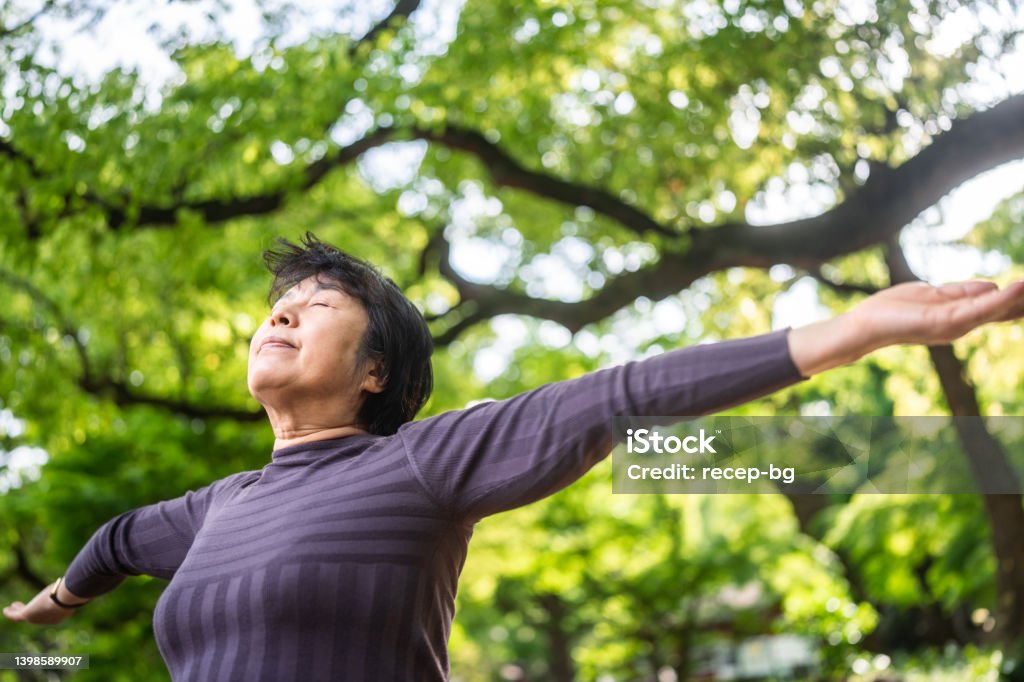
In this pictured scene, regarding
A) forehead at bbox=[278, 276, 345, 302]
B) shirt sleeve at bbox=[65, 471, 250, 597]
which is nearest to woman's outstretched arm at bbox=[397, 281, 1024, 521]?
forehead at bbox=[278, 276, 345, 302]

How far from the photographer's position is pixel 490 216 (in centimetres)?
1282

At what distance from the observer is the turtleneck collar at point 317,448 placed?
5.82 ft

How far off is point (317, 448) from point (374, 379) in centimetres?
17

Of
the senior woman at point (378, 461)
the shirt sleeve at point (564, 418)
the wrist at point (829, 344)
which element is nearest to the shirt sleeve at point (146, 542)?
the senior woman at point (378, 461)

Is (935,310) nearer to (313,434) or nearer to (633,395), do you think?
→ (633,395)

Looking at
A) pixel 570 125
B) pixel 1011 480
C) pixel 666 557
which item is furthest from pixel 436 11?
pixel 666 557

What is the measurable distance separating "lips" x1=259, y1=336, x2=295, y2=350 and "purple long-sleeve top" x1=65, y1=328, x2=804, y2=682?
8.4 inches

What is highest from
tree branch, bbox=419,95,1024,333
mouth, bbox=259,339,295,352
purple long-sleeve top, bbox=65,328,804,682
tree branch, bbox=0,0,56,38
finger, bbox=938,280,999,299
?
tree branch, bbox=0,0,56,38

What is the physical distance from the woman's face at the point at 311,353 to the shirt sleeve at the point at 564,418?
0.68 ft

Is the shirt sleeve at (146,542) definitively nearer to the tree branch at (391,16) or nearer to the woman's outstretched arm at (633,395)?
the woman's outstretched arm at (633,395)

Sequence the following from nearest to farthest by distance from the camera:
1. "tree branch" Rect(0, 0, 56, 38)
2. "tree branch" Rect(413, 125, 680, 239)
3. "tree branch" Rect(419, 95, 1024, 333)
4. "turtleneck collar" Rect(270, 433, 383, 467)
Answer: "turtleneck collar" Rect(270, 433, 383, 467) < "tree branch" Rect(0, 0, 56, 38) < "tree branch" Rect(419, 95, 1024, 333) < "tree branch" Rect(413, 125, 680, 239)

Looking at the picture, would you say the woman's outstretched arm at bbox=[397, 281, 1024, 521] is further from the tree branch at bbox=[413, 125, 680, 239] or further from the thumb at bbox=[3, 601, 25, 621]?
the tree branch at bbox=[413, 125, 680, 239]

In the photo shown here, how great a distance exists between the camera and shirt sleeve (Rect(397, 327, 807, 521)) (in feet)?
4.42

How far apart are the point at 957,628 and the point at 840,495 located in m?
4.35
